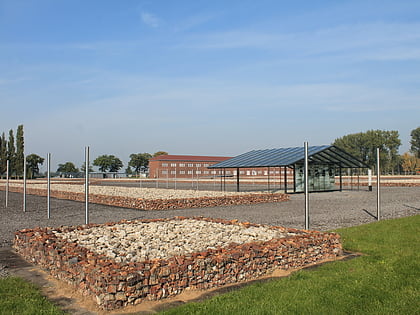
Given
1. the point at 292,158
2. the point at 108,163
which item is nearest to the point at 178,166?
the point at 108,163

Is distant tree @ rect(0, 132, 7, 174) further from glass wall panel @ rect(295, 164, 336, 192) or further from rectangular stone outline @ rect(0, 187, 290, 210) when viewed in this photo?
glass wall panel @ rect(295, 164, 336, 192)

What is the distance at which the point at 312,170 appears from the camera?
94.5 feet

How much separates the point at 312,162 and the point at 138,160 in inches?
3597

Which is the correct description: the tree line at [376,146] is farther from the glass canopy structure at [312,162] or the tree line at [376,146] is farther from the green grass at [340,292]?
the green grass at [340,292]

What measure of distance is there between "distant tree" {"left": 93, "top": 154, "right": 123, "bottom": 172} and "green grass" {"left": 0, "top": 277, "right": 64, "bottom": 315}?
10636 cm

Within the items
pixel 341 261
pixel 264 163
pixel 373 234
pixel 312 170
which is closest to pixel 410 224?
pixel 373 234

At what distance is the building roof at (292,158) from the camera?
84.8 feet

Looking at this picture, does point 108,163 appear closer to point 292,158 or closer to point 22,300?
point 292,158

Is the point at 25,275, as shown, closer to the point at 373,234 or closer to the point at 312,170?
the point at 373,234

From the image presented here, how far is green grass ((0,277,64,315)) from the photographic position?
14.9ft

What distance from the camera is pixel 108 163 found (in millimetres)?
110125

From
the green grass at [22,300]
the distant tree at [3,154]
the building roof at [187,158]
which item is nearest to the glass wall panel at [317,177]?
the green grass at [22,300]

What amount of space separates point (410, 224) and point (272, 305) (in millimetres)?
7830

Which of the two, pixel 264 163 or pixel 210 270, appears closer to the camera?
pixel 210 270
